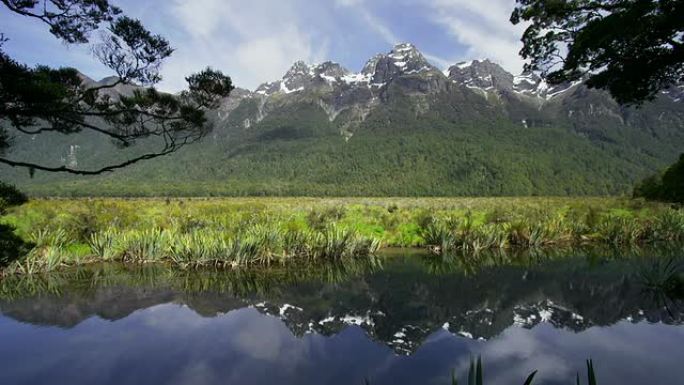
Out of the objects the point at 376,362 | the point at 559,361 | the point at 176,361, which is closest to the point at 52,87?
the point at 176,361

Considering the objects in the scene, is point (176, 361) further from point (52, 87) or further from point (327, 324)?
point (52, 87)

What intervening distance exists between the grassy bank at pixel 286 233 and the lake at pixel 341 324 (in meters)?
1.00

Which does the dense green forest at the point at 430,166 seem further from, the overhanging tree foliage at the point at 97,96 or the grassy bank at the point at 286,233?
the overhanging tree foliage at the point at 97,96

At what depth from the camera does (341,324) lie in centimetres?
1135

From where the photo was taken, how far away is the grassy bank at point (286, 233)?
17.4 meters

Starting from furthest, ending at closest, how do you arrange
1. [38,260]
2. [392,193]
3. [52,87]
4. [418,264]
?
[392,193], [418,264], [38,260], [52,87]

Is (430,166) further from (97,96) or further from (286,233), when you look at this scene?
(97,96)

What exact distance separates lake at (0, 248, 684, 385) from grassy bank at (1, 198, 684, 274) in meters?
1.00

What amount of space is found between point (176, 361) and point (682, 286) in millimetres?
13102

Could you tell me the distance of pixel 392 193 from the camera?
140 m

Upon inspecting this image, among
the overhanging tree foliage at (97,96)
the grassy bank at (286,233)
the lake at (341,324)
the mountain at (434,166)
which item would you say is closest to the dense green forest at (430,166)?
the mountain at (434,166)

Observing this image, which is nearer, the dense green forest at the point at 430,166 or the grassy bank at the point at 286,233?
the grassy bank at the point at 286,233

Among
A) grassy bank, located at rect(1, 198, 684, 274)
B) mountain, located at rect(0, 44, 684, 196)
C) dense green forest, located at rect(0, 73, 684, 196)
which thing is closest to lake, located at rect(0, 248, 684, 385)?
grassy bank, located at rect(1, 198, 684, 274)

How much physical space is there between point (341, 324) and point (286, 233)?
8356mm
